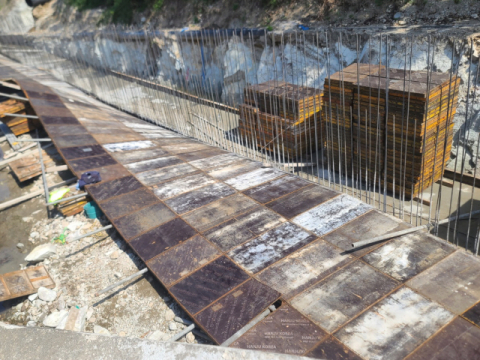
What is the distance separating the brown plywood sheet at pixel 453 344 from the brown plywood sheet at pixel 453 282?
0.27 metres

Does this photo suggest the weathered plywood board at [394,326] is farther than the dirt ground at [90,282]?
No

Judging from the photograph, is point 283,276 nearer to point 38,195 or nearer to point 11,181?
point 38,195

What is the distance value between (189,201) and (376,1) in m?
12.8

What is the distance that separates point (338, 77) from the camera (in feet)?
33.4

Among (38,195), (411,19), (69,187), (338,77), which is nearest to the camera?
(69,187)

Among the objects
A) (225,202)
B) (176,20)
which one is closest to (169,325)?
(225,202)

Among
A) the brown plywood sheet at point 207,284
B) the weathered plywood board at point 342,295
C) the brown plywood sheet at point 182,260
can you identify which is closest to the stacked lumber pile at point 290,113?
the brown plywood sheet at point 182,260

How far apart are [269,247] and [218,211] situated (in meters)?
1.55

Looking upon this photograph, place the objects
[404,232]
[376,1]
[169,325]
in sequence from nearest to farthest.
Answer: [169,325]
[404,232]
[376,1]

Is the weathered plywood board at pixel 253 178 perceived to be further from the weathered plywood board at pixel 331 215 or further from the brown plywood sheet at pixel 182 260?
the brown plywood sheet at pixel 182 260

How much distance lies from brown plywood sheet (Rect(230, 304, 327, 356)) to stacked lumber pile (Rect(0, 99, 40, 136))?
1210cm

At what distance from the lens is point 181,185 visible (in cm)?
832

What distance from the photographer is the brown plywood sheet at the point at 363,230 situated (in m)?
5.87

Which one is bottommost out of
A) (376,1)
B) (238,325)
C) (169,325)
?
(169,325)
